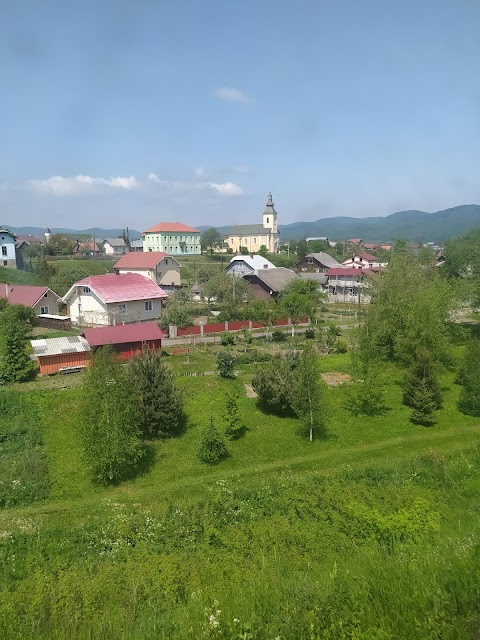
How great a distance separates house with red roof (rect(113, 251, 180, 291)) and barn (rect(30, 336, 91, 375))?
1242 inches

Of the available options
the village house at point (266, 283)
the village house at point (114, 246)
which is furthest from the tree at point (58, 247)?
the village house at point (266, 283)

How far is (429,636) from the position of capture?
6.00 meters

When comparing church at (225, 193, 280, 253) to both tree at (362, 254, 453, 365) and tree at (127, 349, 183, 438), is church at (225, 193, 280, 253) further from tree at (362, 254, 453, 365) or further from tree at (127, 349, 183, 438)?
tree at (127, 349, 183, 438)

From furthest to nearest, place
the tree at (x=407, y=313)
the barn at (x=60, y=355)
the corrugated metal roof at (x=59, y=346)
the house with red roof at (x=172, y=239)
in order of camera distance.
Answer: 1. the house with red roof at (x=172, y=239)
2. the tree at (x=407, y=313)
3. the corrugated metal roof at (x=59, y=346)
4. the barn at (x=60, y=355)

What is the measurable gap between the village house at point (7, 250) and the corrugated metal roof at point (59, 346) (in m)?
37.7

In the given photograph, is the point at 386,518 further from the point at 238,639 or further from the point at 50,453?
the point at 50,453

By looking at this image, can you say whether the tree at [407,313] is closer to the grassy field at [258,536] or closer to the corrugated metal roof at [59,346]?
the grassy field at [258,536]

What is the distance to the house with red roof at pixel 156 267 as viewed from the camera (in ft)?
183

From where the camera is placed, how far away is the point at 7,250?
57188 millimetres

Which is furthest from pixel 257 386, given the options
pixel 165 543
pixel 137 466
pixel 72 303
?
pixel 72 303

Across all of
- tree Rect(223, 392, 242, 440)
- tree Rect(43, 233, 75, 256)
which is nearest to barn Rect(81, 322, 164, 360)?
tree Rect(223, 392, 242, 440)

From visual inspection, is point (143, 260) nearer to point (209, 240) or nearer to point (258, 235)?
point (209, 240)

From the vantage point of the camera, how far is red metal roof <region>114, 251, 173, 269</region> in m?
55.9

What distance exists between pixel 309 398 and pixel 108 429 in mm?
7826
